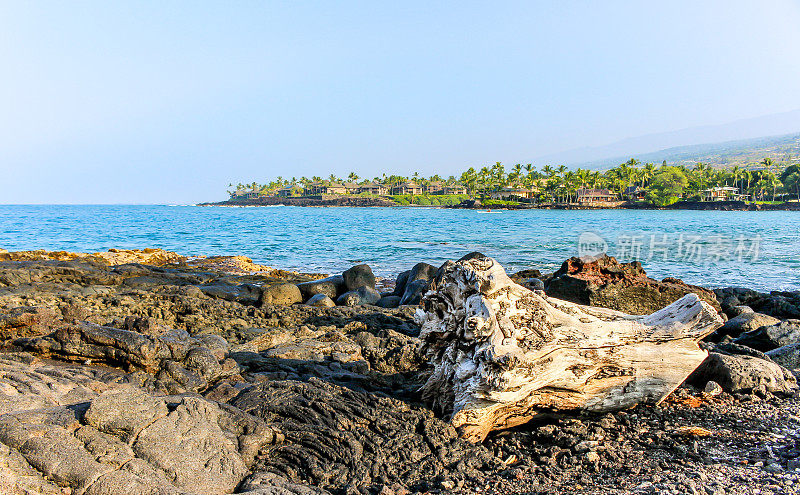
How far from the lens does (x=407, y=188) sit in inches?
6324

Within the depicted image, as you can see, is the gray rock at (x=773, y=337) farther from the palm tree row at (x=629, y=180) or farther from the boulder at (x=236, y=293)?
the palm tree row at (x=629, y=180)

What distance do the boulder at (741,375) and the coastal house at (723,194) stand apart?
404 feet

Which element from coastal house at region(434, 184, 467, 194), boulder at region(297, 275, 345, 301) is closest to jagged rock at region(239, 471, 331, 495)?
boulder at region(297, 275, 345, 301)

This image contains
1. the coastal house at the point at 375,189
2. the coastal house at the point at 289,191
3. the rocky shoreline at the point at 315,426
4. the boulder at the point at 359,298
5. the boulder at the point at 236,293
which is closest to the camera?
the rocky shoreline at the point at 315,426

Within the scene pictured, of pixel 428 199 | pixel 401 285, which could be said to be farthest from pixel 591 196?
pixel 401 285

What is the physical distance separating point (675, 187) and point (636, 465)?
125445 mm

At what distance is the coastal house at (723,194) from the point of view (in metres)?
107

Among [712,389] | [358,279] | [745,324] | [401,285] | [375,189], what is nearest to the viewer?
[712,389]

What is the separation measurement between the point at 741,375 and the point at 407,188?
15686cm

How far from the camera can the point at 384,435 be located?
415 centimetres

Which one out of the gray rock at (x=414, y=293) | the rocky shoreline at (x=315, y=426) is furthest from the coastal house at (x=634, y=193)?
the rocky shoreline at (x=315, y=426)

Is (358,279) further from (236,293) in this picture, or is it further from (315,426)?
(315,426)

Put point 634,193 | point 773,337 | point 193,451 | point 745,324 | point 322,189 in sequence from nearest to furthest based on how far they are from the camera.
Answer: point 193,451, point 773,337, point 745,324, point 634,193, point 322,189

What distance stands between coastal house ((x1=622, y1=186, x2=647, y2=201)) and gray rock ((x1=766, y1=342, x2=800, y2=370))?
406ft
